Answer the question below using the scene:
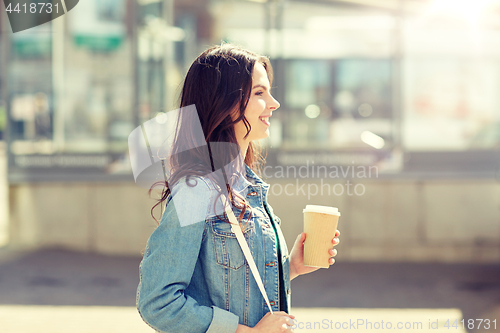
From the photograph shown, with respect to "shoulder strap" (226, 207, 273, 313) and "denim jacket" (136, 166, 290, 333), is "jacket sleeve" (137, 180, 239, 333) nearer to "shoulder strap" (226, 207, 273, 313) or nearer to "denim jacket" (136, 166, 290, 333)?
"denim jacket" (136, 166, 290, 333)

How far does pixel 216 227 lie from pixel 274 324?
0.35 m

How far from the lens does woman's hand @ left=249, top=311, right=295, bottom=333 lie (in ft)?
5.31

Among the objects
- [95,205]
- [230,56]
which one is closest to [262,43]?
[95,205]

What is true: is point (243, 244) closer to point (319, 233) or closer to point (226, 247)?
point (226, 247)

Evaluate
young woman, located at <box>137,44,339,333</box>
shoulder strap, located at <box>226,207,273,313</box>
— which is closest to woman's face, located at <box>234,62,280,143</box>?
young woman, located at <box>137,44,339,333</box>

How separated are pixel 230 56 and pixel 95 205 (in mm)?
5795

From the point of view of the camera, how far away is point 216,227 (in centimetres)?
161

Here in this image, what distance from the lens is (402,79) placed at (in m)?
7.23

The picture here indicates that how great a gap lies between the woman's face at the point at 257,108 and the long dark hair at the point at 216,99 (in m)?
0.02

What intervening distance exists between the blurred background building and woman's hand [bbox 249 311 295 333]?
528 centimetres

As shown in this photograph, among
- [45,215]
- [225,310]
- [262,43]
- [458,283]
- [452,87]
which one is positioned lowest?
[458,283]

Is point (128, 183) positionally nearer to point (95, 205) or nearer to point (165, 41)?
point (95, 205)

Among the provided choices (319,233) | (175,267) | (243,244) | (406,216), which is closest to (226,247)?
(243,244)

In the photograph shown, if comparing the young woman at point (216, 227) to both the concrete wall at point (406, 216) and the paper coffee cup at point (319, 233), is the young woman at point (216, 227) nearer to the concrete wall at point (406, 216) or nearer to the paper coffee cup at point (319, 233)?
the paper coffee cup at point (319, 233)
